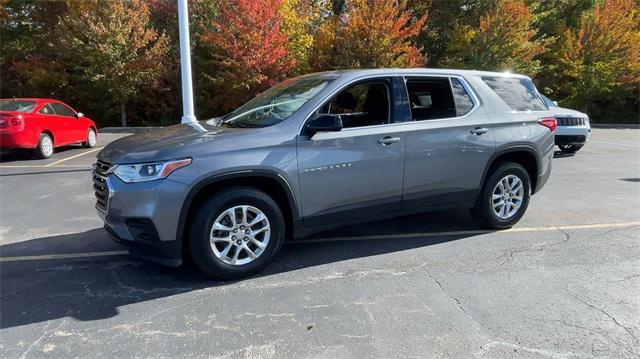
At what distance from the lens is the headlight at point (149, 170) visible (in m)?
3.80

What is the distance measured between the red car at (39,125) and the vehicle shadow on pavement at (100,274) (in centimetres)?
631

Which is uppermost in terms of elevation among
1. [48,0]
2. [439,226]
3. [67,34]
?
[48,0]

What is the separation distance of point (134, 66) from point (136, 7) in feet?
7.68

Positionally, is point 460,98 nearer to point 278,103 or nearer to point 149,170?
point 278,103

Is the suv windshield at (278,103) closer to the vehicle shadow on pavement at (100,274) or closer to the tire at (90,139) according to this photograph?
the vehicle shadow on pavement at (100,274)

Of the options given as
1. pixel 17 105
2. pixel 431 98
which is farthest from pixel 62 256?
pixel 17 105

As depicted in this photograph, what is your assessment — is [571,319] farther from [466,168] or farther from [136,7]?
[136,7]

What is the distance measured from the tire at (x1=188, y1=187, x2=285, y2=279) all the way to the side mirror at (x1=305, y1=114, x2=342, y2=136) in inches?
27.7

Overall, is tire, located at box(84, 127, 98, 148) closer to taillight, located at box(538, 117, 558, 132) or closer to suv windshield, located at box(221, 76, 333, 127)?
suv windshield, located at box(221, 76, 333, 127)

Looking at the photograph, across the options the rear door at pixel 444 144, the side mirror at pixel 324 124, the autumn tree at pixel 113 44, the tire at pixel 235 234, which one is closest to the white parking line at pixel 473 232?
the rear door at pixel 444 144

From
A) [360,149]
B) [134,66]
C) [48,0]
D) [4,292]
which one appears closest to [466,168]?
[360,149]

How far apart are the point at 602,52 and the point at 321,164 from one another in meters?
24.4

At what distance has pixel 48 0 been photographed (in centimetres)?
2069

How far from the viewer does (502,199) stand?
5.54m
